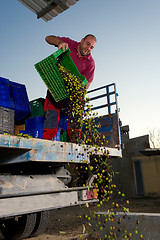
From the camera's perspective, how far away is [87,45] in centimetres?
441

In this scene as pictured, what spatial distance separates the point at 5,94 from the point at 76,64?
166 centimetres

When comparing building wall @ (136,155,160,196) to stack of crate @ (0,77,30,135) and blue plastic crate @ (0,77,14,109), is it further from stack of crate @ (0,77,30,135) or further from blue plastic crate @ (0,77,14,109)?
blue plastic crate @ (0,77,14,109)

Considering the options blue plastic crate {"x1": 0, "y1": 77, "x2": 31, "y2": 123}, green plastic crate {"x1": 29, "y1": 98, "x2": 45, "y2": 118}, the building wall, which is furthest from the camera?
the building wall

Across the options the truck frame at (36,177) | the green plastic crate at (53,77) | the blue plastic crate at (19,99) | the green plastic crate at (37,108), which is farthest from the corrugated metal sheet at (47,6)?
the truck frame at (36,177)

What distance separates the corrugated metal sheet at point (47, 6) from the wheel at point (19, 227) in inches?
136

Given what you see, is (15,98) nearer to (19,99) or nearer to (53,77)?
(19,99)

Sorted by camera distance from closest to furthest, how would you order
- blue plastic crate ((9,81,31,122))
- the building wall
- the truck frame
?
the truck frame, blue plastic crate ((9,81,31,122)), the building wall

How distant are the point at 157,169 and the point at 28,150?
1154 cm

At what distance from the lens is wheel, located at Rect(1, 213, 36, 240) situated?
356 centimetres

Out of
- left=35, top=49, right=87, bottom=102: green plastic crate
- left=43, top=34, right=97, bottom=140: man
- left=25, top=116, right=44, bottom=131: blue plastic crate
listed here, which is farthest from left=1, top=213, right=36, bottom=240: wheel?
left=35, top=49, right=87, bottom=102: green plastic crate

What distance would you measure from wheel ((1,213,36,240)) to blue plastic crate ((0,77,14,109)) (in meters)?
2.19

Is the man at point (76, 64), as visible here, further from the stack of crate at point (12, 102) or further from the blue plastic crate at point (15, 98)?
the blue plastic crate at point (15, 98)

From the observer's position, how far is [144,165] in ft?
41.8

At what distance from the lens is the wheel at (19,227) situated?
11.7ft
